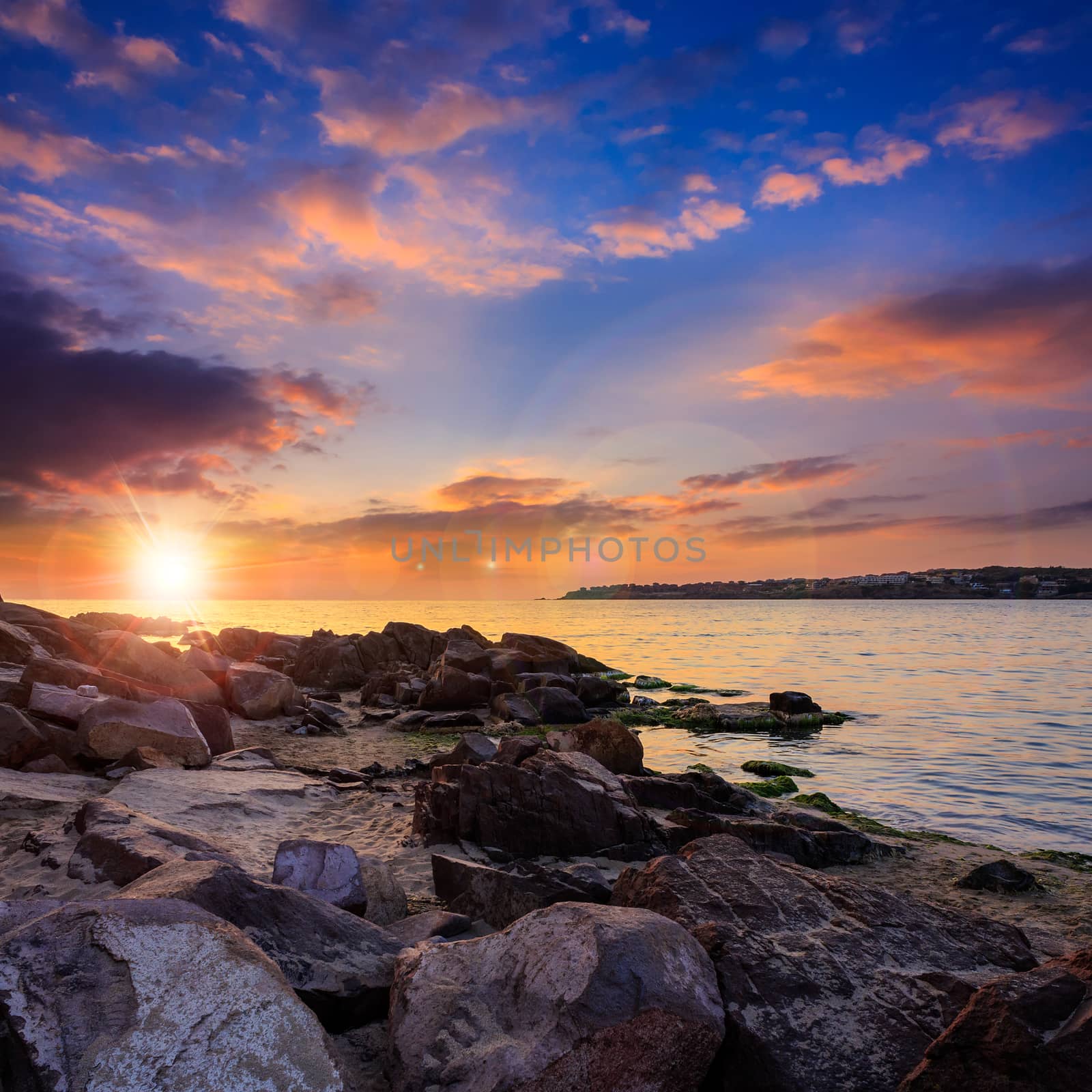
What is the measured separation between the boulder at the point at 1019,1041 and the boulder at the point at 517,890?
3.08 metres

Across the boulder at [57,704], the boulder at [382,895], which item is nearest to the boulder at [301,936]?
the boulder at [382,895]

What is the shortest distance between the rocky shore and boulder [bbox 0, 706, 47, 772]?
0.03 m

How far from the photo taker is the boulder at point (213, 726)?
12.4 meters

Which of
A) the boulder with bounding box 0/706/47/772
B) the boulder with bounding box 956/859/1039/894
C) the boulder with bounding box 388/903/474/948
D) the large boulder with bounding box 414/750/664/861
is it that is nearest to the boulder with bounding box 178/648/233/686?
the boulder with bounding box 0/706/47/772

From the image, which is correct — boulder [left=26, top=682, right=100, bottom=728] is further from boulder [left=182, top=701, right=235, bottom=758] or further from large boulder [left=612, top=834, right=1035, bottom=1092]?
large boulder [left=612, top=834, right=1035, bottom=1092]

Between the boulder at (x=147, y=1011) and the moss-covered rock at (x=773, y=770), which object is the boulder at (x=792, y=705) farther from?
the boulder at (x=147, y=1011)

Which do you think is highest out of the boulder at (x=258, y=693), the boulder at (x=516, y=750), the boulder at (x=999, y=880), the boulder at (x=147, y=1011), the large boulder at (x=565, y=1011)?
the boulder at (x=147, y=1011)

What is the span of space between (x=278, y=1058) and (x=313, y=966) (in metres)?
1.25

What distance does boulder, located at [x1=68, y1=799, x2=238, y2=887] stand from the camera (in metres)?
5.38

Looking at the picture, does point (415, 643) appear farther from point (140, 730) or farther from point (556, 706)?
point (140, 730)

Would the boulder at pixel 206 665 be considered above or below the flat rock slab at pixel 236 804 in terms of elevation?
above

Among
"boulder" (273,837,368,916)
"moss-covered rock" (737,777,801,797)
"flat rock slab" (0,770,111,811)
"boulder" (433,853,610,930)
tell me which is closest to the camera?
"boulder" (273,837,368,916)

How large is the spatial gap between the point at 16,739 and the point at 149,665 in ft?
24.6

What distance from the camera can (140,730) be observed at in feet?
33.0
